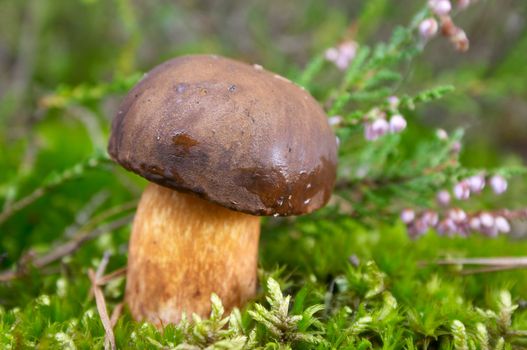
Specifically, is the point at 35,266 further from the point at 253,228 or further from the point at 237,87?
the point at 237,87

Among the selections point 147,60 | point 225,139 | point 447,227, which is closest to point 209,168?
point 225,139

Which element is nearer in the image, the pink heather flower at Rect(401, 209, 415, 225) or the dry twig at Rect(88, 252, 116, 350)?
the dry twig at Rect(88, 252, 116, 350)

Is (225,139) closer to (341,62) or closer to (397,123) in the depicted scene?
(397,123)

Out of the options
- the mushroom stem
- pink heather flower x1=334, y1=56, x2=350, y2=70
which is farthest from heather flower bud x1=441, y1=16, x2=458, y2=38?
the mushroom stem

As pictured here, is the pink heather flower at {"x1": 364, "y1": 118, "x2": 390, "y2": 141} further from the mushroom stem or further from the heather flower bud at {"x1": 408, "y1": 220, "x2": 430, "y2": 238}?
the mushroom stem

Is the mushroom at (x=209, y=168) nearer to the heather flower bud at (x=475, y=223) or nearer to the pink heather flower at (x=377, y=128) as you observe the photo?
the pink heather flower at (x=377, y=128)

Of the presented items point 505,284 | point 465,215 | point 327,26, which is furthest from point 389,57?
point 327,26
